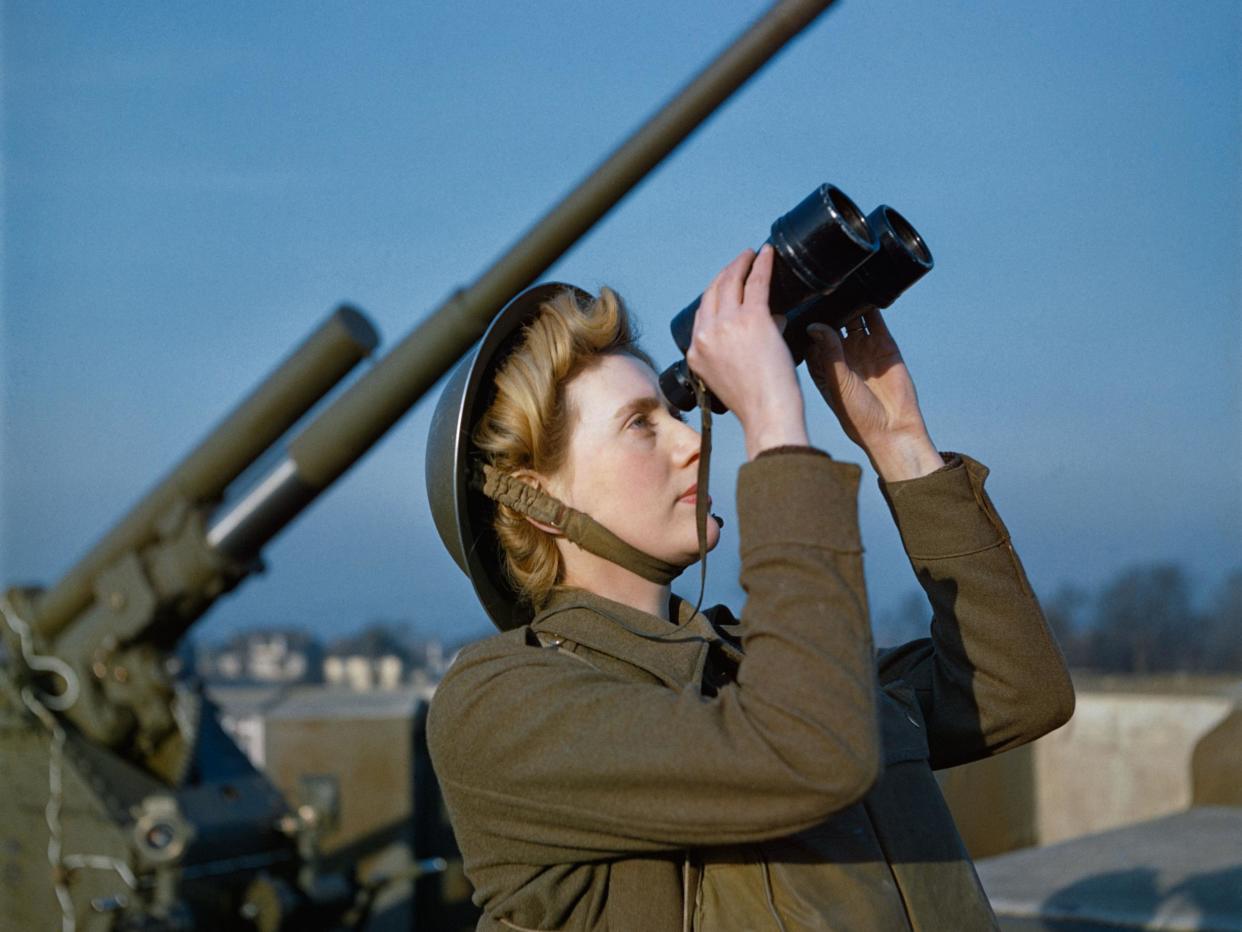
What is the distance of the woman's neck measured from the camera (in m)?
2.13

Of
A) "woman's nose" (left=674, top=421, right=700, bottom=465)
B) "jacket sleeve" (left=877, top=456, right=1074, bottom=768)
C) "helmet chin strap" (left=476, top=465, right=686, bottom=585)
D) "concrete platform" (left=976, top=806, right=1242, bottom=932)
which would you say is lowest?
"concrete platform" (left=976, top=806, right=1242, bottom=932)

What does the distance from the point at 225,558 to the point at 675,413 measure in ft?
16.2

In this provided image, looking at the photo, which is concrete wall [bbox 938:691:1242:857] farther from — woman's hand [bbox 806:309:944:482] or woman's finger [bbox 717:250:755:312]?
woman's finger [bbox 717:250:755:312]

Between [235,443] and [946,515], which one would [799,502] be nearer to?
[946,515]

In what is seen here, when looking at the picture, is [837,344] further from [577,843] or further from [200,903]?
[200,903]

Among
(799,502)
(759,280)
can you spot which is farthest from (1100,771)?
(799,502)

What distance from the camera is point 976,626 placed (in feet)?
7.04

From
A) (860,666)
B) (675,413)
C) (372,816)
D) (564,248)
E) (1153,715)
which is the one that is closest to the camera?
(860,666)

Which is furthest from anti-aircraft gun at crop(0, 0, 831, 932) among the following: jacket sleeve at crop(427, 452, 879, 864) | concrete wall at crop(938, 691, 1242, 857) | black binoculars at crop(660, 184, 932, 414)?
jacket sleeve at crop(427, 452, 879, 864)

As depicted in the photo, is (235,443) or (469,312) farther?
(235,443)

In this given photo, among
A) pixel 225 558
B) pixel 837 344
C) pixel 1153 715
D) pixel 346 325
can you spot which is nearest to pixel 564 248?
pixel 346 325

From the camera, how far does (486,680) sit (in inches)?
71.7

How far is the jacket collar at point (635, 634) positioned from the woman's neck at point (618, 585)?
0.06 m

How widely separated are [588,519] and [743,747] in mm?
592
